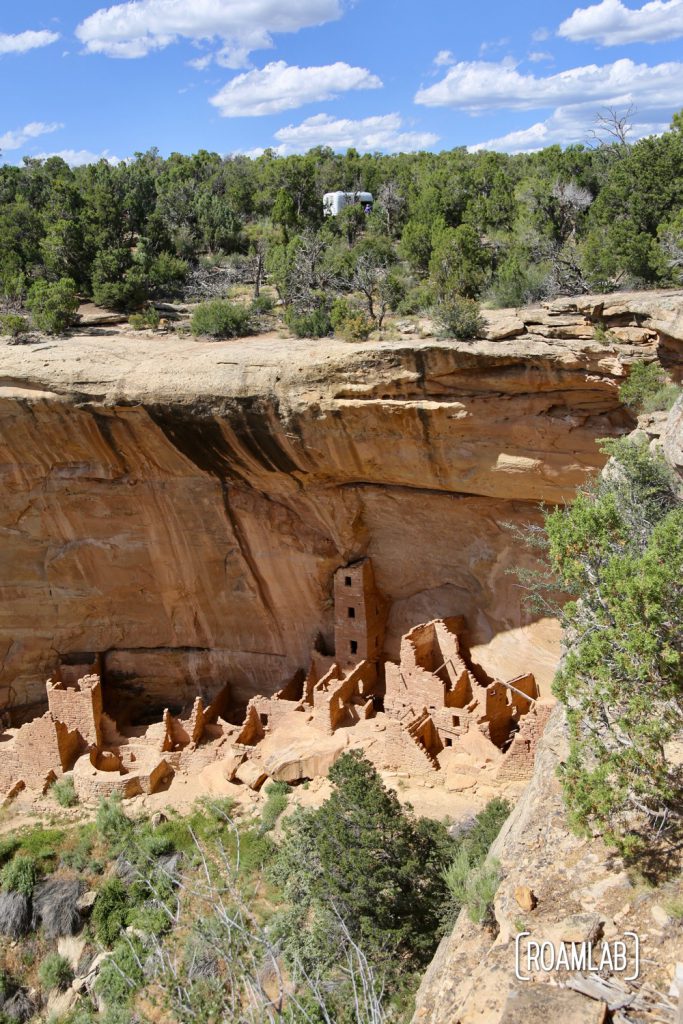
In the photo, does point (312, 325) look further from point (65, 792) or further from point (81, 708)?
point (65, 792)

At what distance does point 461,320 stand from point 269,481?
485 centimetres

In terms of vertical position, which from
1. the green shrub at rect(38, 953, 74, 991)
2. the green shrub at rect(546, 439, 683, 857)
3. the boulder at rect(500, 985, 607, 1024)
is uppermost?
the green shrub at rect(546, 439, 683, 857)

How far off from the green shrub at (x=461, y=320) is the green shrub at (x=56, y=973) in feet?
35.2

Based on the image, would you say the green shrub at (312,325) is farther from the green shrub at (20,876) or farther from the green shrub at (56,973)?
the green shrub at (56,973)

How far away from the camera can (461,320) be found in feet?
39.2

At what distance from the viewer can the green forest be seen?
1454 centimetres

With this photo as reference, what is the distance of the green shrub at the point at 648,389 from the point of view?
34.1ft

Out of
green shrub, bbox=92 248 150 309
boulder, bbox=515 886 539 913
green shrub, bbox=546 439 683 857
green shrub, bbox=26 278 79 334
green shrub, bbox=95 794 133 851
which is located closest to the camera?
boulder, bbox=515 886 539 913

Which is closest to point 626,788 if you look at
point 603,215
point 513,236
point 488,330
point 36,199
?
point 488,330

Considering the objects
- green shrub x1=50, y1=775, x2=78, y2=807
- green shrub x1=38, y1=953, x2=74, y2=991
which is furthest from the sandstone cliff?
green shrub x1=50, y1=775, x2=78, y2=807

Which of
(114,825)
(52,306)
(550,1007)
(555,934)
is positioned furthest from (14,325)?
(550,1007)

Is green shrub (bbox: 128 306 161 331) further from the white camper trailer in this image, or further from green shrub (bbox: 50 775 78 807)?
the white camper trailer

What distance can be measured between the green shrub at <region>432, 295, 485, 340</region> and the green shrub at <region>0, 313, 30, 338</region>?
25.1ft

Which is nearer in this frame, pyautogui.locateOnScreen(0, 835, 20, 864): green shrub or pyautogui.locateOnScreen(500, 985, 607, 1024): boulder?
pyautogui.locateOnScreen(500, 985, 607, 1024): boulder
